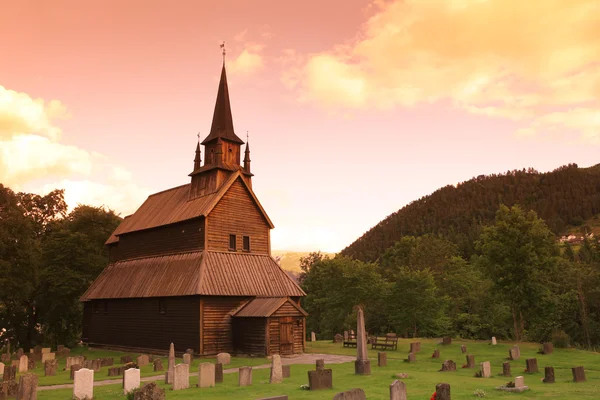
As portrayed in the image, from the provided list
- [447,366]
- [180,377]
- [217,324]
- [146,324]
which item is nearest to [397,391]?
[180,377]

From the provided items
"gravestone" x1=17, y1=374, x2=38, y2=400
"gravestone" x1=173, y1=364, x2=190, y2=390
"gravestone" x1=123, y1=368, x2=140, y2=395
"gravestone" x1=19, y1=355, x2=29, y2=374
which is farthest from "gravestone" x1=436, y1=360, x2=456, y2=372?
"gravestone" x1=19, y1=355, x2=29, y2=374

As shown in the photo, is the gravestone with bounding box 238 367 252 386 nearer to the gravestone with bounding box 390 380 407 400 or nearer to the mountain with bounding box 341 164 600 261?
the gravestone with bounding box 390 380 407 400

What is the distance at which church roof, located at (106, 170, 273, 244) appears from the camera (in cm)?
3512

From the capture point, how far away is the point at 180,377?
17.1 meters

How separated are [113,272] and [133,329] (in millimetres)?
7525

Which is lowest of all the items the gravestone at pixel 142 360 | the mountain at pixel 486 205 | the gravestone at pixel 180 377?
the gravestone at pixel 142 360

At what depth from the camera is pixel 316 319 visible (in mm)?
68688

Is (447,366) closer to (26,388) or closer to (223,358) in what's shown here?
(223,358)

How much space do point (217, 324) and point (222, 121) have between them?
56.1 feet

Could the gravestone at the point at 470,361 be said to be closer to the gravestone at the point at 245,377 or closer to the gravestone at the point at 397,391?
the gravestone at the point at 245,377

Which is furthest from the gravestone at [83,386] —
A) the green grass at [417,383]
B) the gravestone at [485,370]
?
the gravestone at [485,370]

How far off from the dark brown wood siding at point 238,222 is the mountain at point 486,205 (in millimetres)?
92059

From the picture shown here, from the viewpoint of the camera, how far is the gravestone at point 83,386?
14992 millimetres

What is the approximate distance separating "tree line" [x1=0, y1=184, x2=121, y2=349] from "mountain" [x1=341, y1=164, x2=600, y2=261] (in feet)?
287
